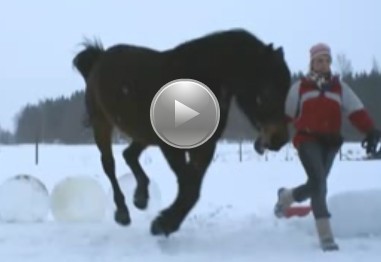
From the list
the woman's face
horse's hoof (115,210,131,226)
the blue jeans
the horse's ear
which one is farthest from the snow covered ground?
the horse's ear

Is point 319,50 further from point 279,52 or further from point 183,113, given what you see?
point 183,113

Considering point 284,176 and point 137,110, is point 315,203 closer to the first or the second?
point 137,110

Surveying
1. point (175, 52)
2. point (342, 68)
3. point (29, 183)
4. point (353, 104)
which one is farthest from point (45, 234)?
point (342, 68)

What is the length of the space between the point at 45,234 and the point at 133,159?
40.8 inches

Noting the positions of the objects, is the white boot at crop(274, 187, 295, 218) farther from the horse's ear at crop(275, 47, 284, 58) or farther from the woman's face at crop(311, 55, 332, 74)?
the horse's ear at crop(275, 47, 284, 58)

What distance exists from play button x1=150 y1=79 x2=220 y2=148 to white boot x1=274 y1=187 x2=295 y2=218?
242cm

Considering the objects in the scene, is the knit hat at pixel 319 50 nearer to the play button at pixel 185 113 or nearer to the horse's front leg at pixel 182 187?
the horse's front leg at pixel 182 187

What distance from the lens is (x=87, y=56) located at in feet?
18.3

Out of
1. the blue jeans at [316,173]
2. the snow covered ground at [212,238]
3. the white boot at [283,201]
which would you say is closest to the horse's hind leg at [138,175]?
the snow covered ground at [212,238]

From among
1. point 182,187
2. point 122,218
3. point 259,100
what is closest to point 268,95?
point 259,100

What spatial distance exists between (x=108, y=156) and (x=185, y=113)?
290cm

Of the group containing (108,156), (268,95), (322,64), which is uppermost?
(322,64)

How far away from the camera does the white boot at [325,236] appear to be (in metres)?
4.26

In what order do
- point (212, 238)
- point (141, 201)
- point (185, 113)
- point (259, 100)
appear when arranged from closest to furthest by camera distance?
1. point (185, 113)
2. point (259, 100)
3. point (212, 238)
4. point (141, 201)
